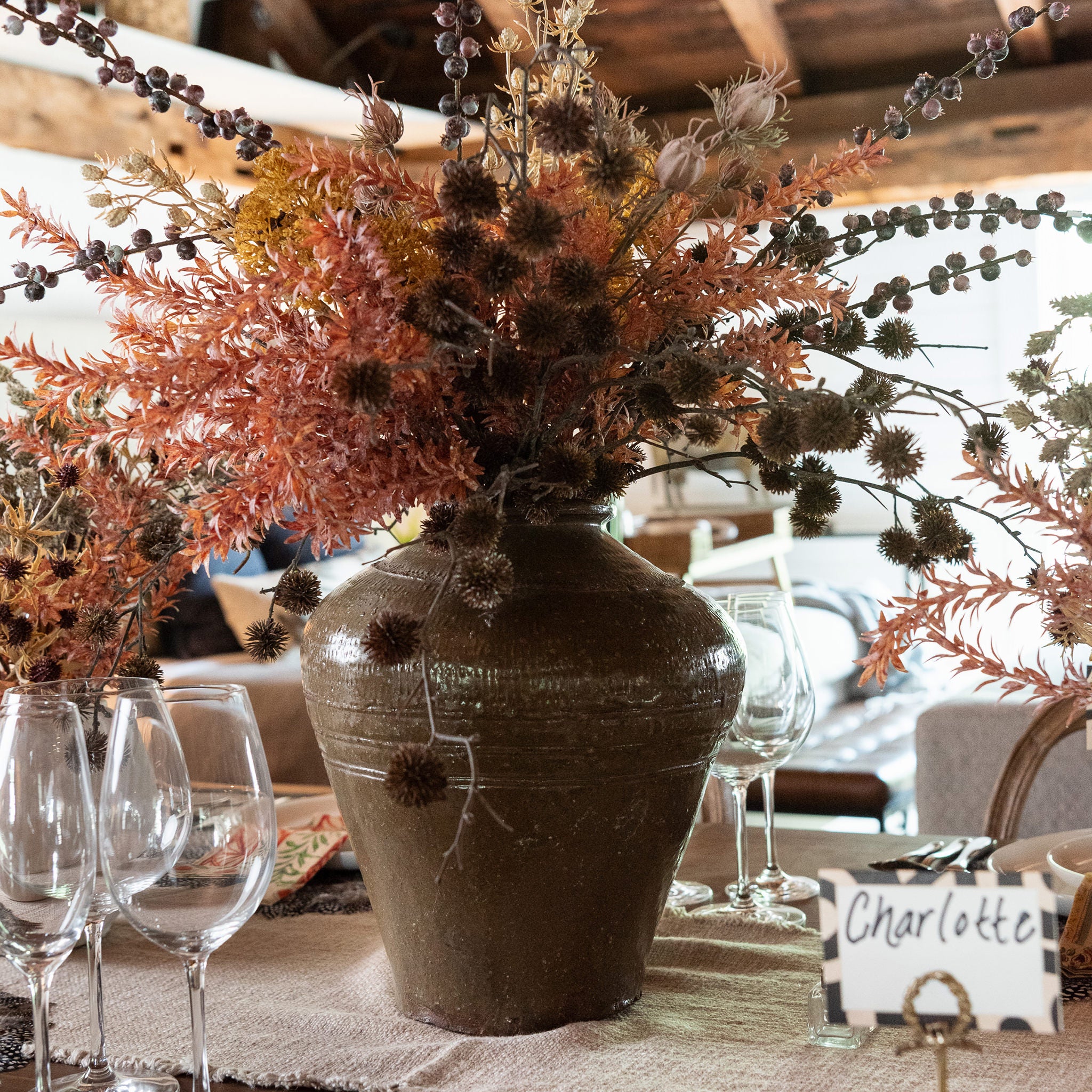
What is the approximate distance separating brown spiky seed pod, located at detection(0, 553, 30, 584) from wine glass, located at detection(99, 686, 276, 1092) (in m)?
0.22

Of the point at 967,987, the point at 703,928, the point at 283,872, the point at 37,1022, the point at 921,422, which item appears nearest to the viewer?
the point at 967,987

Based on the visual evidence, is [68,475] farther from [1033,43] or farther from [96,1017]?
[1033,43]

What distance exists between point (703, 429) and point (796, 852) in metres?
0.52

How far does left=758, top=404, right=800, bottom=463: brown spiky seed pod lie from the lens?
591mm

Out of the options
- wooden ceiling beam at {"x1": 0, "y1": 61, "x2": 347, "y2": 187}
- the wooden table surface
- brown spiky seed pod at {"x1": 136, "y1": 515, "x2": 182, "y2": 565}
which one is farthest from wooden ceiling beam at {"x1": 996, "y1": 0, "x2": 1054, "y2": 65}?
brown spiky seed pod at {"x1": 136, "y1": 515, "x2": 182, "y2": 565}

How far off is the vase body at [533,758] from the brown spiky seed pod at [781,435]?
145 mm

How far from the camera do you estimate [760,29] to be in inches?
195

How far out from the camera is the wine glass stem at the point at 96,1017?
658 millimetres

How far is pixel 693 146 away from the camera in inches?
25.0

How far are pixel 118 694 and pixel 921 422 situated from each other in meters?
5.96

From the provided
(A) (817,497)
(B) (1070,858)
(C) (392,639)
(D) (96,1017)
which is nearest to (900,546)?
(A) (817,497)

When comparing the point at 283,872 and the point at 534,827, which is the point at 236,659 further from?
the point at 534,827

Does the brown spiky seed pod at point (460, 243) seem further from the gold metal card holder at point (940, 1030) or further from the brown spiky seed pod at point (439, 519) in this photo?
the gold metal card holder at point (940, 1030)

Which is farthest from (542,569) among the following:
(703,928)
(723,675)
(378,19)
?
(378,19)
